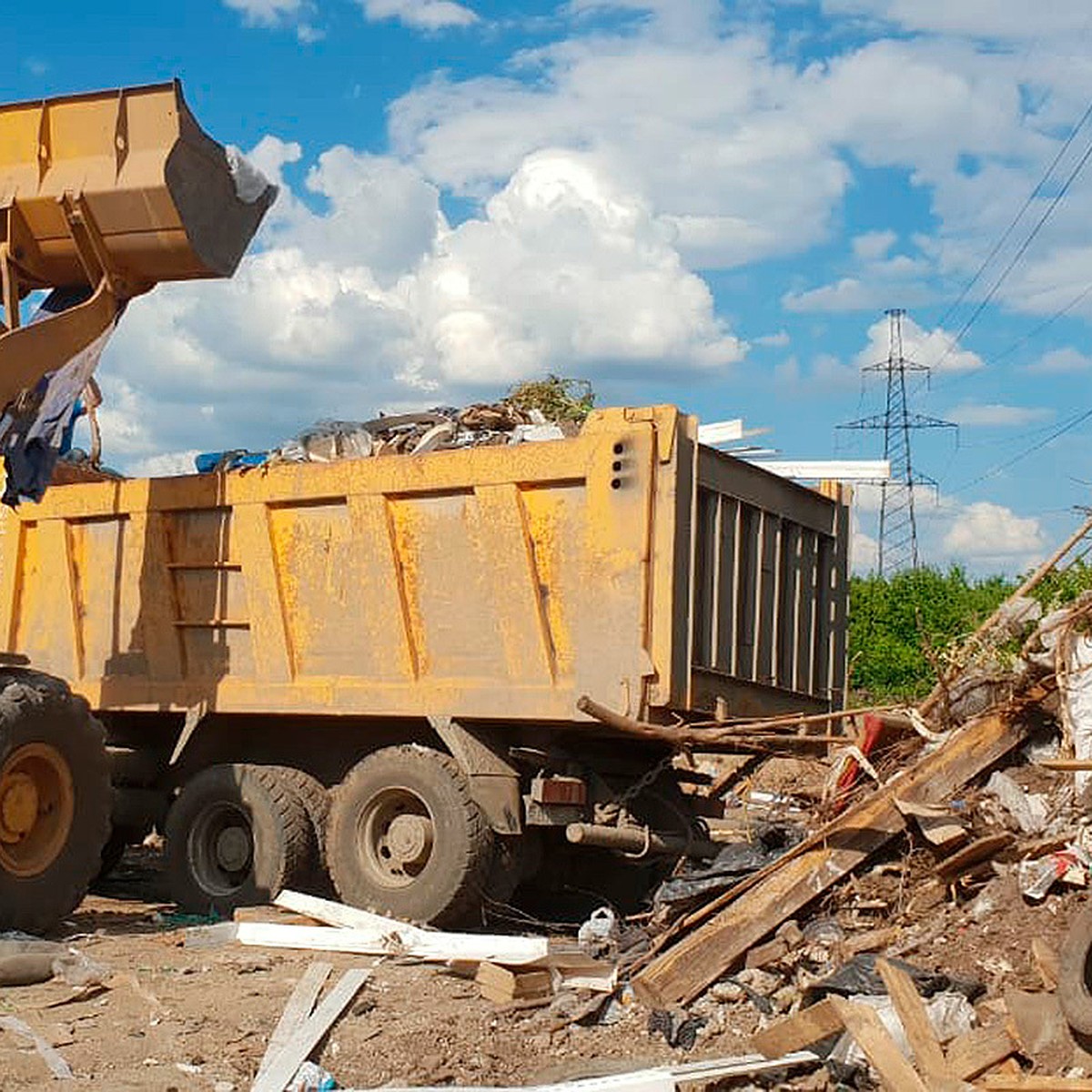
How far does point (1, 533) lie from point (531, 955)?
4966 mm

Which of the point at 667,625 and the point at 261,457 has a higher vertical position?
the point at 261,457

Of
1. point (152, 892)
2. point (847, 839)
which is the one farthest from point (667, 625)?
point (152, 892)

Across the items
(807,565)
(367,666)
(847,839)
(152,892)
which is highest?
(807,565)

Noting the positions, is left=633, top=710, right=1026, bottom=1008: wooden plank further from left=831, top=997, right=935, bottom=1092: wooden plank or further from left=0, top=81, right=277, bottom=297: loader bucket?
left=0, top=81, right=277, bottom=297: loader bucket

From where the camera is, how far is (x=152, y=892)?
10633 millimetres

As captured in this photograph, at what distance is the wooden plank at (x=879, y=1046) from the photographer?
18.1ft

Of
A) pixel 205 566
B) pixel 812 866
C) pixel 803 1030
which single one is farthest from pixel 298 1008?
A: pixel 205 566

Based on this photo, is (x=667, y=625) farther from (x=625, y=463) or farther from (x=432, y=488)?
(x=432, y=488)

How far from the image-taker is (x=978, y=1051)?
5.70 meters

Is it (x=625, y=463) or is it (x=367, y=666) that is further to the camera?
(x=367, y=666)

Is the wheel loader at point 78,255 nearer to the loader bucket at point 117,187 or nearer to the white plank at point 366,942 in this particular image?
the loader bucket at point 117,187

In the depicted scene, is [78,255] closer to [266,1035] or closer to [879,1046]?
[266,1035]

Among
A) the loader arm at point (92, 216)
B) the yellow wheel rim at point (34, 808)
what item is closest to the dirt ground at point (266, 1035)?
the yellow wheel rim at point (34, 808)

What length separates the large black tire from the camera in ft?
25.6
